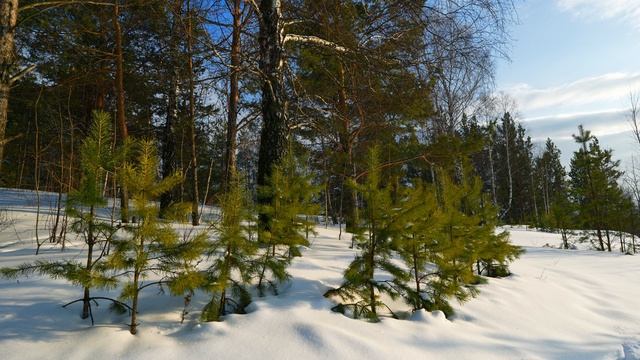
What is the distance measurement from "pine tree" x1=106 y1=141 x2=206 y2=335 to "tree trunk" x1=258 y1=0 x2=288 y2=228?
2.31m

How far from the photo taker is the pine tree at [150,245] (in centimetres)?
244

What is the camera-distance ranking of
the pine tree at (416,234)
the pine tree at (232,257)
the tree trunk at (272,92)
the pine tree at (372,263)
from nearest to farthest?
1. the pine tree at (232,257)
2. the pine tree at (372,263)
3. the pine tree at (416,234)
4. the tree trunk at (272,92)

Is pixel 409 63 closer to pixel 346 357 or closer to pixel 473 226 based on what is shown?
pixel 473 226

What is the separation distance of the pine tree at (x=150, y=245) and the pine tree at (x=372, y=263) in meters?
1.33

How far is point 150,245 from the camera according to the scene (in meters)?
2.55

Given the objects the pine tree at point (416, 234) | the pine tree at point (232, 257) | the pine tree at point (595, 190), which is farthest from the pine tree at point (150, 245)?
the pine tree at point (595, 190)

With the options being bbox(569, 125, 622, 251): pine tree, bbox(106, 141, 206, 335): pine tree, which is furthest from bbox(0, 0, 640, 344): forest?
bbox(569, 125, 622, 251): pine tree

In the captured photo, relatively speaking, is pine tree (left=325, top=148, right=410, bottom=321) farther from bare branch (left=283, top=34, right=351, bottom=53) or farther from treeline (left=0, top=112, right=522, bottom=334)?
bare branch (left=283, top=34, right=351, bottom=53)

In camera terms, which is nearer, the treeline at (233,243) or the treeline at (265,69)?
the treeline at (233,243)

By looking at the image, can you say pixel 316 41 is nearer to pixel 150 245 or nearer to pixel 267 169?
pixel 267 169

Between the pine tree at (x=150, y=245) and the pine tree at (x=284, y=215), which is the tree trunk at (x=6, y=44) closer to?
the pine tree at (x=150, y=245)

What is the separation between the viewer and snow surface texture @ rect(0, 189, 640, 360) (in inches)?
92.5

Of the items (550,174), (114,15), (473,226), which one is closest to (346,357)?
(473,226)

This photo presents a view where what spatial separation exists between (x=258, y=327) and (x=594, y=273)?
7.63 m
